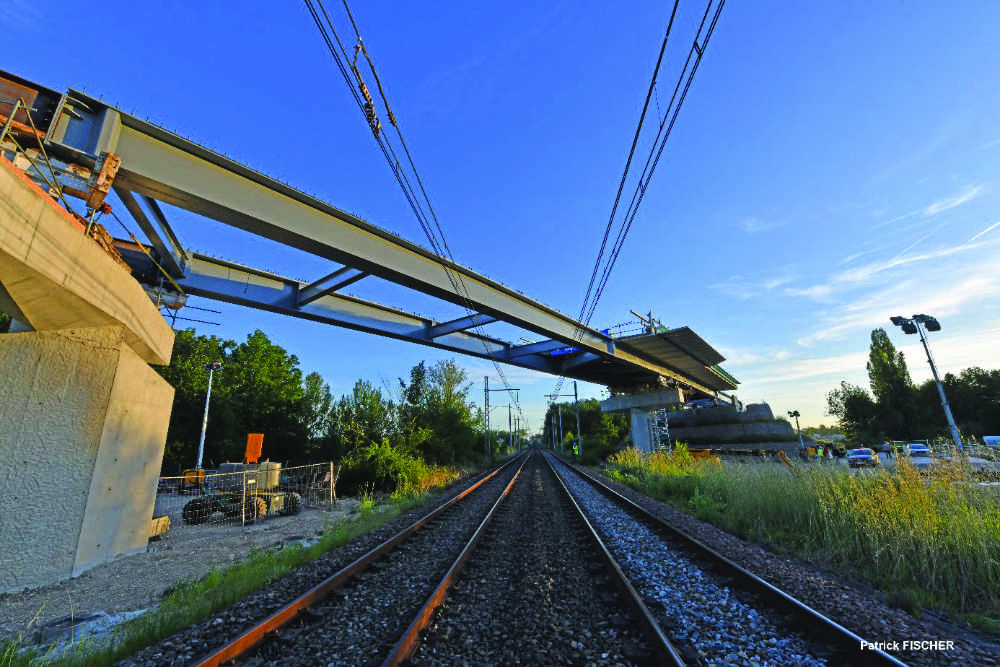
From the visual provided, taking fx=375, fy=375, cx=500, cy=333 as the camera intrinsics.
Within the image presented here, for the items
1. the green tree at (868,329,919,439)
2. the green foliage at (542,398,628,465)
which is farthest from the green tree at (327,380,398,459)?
the green tree at (868,329,919,439)

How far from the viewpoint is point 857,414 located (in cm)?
5456

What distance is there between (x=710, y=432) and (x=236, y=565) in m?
52.1

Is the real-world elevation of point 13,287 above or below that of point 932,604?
above

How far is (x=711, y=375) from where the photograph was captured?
35.5 m

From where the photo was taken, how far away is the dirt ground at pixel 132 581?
4.15 metres

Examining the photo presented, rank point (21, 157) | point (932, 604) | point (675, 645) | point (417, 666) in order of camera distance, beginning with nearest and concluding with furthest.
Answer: point (417, 666), point (675, 645), point (932, 604), point (21, 157)

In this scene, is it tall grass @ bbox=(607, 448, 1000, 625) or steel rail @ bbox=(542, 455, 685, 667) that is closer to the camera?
steel rail @ bbox=(542, 455, 685, 667)

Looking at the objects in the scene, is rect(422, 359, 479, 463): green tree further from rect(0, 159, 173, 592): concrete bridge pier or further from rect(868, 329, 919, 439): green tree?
rect(868, 329, 919, 439): green tree

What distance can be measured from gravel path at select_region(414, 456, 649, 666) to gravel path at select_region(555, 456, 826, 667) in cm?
49

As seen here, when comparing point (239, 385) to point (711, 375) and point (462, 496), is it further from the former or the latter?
point (711, 375)

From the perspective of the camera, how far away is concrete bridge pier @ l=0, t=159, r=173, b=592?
15.5 feet

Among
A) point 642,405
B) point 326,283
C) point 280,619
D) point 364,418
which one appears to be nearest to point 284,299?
point 326,283

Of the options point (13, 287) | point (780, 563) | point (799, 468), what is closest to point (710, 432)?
point (799, 468)

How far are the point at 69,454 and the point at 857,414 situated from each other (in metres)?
76.9
